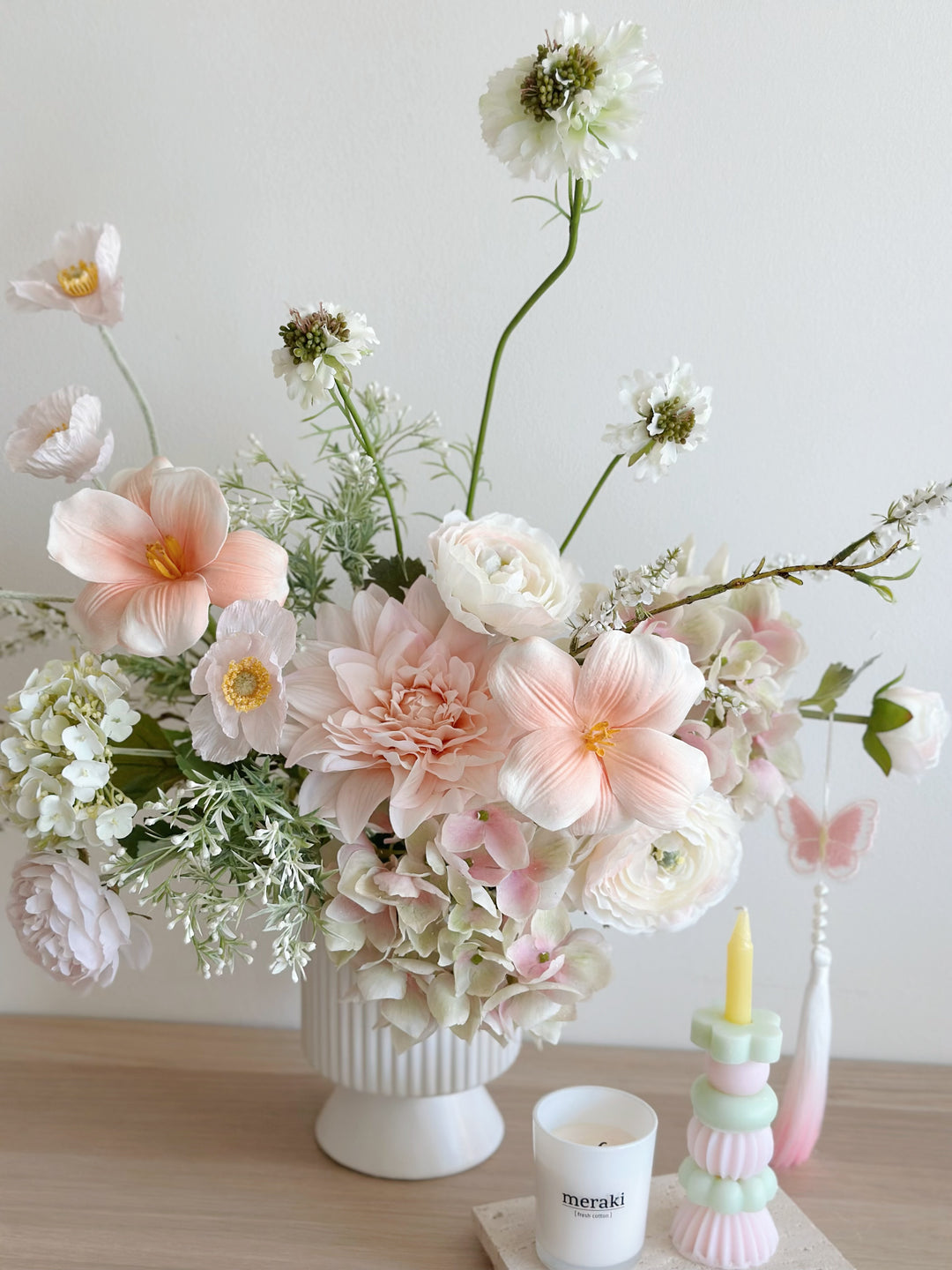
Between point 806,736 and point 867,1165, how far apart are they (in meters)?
0.33

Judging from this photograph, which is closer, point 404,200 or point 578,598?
point 578,598

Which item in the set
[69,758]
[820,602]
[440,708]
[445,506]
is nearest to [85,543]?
[69,758]

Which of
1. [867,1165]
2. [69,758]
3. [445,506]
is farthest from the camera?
[445,506]

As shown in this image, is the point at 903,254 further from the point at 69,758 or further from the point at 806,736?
the point at 69,758

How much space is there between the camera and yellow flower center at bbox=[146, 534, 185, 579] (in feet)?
2.16

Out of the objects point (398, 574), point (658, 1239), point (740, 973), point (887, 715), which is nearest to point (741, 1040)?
point (740, 973)

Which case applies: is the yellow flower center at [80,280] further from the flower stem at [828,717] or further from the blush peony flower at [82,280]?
the flower stem at [828,717]

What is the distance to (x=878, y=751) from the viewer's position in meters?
0.82

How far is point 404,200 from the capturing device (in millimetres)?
920

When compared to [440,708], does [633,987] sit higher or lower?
lower

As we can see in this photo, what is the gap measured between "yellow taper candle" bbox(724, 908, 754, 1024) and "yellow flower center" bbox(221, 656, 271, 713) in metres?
0.33

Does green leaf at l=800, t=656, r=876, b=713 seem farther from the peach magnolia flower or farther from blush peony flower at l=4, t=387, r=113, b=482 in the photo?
blush peony flower at l=4, t=387, r=113, b=482

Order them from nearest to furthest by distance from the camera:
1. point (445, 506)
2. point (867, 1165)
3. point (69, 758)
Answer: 1. point (69, 758)
2. point (867, 1165)
3. point (445, 506)

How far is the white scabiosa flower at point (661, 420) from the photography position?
0.65m
